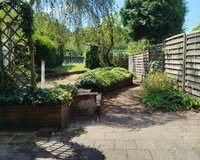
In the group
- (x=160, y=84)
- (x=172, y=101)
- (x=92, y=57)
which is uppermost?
(x=92, y=57)

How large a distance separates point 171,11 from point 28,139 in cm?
1045

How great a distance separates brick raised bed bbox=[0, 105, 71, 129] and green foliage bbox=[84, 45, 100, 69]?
47.4 ft

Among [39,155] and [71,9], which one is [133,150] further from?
[71,9]

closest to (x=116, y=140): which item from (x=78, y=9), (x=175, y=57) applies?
(x=175, y=57)

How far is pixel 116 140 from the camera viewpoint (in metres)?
4.78

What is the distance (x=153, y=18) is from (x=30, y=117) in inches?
367

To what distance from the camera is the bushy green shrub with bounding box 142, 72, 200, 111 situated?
7375 millimetres

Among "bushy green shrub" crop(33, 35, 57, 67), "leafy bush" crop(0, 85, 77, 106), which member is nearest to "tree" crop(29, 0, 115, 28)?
"leafy bush" crop(0, 85, 77, 106)

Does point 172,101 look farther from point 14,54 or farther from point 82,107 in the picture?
point 14,54

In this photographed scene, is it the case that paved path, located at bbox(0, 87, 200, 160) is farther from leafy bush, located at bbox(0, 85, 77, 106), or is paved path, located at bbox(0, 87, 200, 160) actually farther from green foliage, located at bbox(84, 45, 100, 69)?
green foliage, located at bbox(84, 45, 100, 69)

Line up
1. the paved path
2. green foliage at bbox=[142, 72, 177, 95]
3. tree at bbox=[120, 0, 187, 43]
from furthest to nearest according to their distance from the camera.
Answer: tree at bbox=[120, 0, 187, 43] < green foliage at bbox=[142, 72, 177, 95] < the paved path

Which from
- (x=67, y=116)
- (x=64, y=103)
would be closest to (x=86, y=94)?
(x=67, y=116)

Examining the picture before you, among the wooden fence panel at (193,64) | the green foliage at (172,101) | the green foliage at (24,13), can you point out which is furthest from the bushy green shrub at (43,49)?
the green foliage at (24,13)

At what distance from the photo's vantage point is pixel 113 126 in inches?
226
